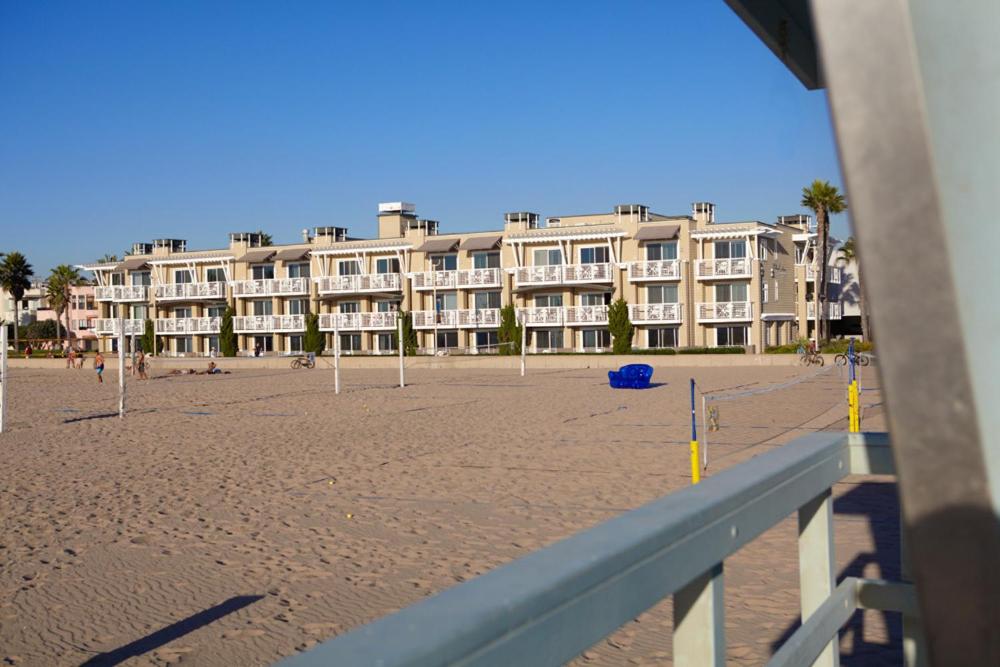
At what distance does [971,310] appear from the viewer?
41.3 inches

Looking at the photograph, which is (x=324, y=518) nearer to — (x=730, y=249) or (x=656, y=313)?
(x=656, y=313)

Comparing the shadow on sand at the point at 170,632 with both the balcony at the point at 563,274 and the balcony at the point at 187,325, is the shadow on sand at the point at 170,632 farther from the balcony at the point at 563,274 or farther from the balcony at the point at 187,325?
the balcony at the point at 187,325

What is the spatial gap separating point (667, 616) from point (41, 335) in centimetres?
12843

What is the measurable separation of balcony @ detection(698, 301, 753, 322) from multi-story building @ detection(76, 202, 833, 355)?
0.08 meters

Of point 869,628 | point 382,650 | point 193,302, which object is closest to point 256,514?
point 869,628

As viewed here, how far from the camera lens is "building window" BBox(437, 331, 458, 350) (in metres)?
74.4

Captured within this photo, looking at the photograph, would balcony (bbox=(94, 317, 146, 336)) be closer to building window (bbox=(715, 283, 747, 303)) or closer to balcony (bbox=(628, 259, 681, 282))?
balcony (bbox=(628, 259, 681, 282))

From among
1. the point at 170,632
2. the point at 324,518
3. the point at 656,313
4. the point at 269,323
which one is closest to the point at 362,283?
the point at 269,323

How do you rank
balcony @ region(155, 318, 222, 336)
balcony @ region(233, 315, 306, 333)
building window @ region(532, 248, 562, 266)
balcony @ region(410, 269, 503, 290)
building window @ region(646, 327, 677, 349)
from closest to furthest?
building window @ region(646, 327, 677, 349), building window @ region(532, 248, 562, 266), balcony @ region(410, 269, 503, 290), balcony @ region(233, 315, 306, 333), balcony @ region(155, 318, 222, 336)

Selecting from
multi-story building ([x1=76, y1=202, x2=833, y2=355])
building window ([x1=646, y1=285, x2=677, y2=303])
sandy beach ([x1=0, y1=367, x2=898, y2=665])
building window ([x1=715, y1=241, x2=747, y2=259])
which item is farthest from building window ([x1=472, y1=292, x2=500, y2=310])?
sandy beach ([x1=0, y1=367, x2=898, y2=665])

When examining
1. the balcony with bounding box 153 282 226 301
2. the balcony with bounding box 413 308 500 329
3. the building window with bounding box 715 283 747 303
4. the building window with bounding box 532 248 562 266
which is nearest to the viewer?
the building window with bounding box 715 283 747 303

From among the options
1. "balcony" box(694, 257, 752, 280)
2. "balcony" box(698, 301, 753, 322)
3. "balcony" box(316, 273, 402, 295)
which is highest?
"balcony" box(316, 273, 402, 295)

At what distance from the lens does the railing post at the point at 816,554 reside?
275cm

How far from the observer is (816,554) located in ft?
9.10
